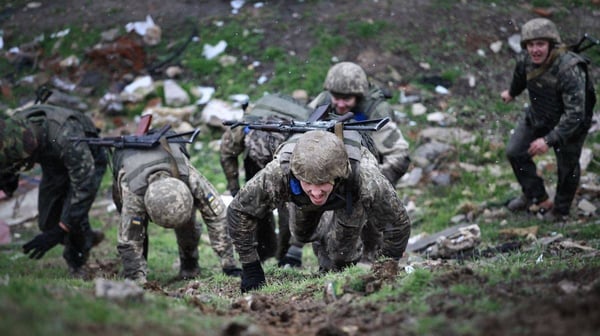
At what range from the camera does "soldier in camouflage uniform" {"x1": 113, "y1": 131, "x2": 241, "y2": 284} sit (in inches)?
280

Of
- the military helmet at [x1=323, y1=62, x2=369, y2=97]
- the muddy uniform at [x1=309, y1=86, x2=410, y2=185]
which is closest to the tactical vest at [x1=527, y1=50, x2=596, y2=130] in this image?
the muddy uniform at [x1=309, y1=86, x2=410, y2=185]

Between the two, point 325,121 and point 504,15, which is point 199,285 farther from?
point 504,15

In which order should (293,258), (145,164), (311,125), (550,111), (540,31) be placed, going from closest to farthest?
(311,125) → (145,164) → (293,258) → (540,31) → (550,111)

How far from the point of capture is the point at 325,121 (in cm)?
707

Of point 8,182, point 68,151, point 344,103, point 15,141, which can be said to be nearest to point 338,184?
point 344,103

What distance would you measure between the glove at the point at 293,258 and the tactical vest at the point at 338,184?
2279 millimetres

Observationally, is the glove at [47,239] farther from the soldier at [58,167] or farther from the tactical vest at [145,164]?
the tactical vest at [145,164]

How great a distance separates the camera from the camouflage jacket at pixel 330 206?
6.23 metres

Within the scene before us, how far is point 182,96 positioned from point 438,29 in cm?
487

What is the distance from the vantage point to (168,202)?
23.1ft

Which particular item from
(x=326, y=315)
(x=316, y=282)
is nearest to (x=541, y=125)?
(x=316, y=282)

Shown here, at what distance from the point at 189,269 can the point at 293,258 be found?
3.68 feet

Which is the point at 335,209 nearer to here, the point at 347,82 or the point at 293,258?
the point at 347,82

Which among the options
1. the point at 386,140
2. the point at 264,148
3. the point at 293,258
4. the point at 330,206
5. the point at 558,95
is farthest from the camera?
the point at 558,95
